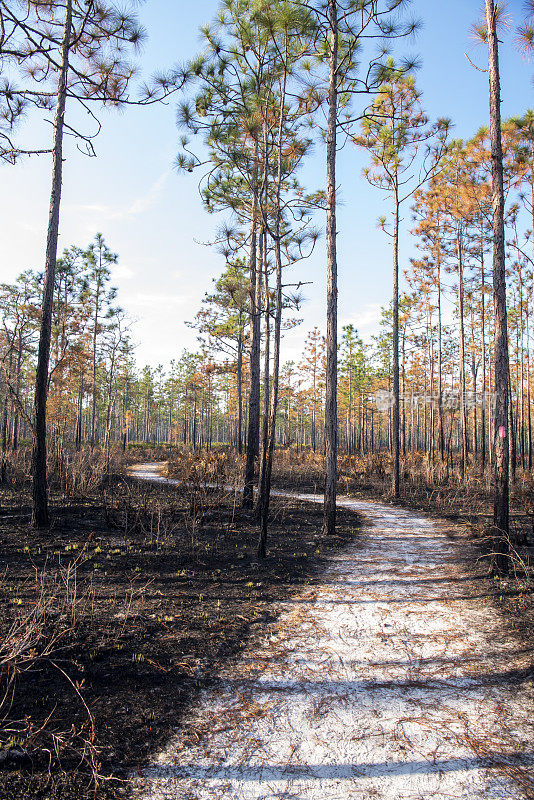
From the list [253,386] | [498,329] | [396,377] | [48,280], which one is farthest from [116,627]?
[396,377]

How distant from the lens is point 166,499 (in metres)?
9.38

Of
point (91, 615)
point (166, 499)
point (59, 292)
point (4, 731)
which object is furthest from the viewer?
point (59, 292)

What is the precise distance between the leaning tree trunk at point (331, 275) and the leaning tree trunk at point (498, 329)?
2.67 meters

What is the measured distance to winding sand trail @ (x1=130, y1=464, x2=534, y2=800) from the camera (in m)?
1.93

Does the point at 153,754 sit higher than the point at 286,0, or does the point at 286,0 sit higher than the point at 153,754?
the point at 286,0

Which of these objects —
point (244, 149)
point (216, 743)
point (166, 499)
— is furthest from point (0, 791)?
point (244, 149)

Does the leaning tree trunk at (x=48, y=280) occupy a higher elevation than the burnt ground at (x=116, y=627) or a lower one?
higher

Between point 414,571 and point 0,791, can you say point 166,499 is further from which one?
point 0,791

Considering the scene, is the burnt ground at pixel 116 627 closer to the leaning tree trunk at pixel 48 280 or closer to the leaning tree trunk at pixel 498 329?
the leaning tree trunk at pixel 48 280

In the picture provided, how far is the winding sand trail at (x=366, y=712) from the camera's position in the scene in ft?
6.33

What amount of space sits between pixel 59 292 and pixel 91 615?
16.7 m

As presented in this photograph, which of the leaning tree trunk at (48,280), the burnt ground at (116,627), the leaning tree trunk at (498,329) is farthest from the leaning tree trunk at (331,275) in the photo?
the leaning tree trunk at (48,280)

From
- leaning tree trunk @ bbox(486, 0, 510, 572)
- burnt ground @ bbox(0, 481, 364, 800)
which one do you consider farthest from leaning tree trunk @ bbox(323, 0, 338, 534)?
leaning tree trunk @ bbox(486, 0, 510, 572)

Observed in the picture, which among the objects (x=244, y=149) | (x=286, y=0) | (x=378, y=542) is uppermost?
(x=286, y=0)
